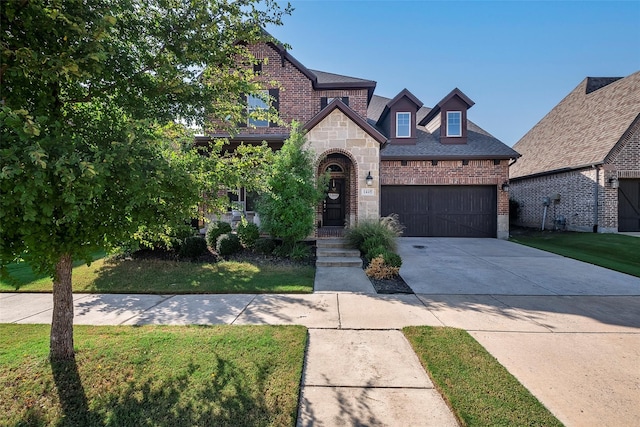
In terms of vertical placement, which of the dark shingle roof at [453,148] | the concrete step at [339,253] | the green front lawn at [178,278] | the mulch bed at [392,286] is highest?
the dark shingle roof at [453,148]

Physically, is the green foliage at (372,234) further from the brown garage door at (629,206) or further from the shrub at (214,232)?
the brown garage door at (629,206)

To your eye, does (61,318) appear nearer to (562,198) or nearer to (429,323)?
(429,323)

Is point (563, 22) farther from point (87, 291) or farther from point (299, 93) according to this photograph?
point (87, 291)

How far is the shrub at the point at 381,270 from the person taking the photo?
21.6 ft

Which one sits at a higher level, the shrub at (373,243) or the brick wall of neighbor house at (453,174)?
the brick wall of neighbor house at (453,174)

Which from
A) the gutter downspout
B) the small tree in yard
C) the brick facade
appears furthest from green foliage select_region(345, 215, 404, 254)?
the brick facade

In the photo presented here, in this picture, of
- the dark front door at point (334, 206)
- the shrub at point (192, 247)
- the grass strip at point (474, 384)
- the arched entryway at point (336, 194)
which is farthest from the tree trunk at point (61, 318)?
the dark front door at point (334, 206)

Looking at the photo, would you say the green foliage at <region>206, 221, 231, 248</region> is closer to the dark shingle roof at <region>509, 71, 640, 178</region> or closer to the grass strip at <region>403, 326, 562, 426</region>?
the grass strip at <region>403, 326, 562, 426</region>

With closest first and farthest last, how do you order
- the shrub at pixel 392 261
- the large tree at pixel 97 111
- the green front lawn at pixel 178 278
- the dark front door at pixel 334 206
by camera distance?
the large tree at pixel 97 111 < the green front lawn at pixel 178 278 < the shrub at pixel 392 261 < the dark front door at pixel 334 206

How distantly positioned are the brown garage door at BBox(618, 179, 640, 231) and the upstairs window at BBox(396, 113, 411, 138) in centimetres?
983

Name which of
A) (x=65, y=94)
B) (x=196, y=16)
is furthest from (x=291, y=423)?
(x=196, y=16)


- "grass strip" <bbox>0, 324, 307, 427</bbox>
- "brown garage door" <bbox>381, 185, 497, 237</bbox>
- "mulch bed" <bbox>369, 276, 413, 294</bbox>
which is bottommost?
"grass strip" <bbox>0, 324, 307, 427</bbox>

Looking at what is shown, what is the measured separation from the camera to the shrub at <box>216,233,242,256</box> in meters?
8.31

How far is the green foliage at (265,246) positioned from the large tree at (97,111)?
5.57m
